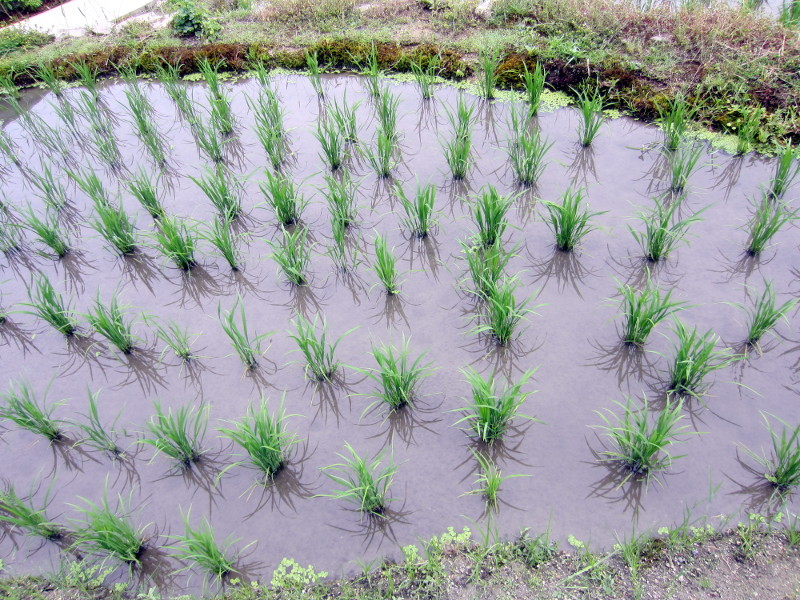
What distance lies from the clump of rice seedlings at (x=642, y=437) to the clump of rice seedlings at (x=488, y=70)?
8.61 ft

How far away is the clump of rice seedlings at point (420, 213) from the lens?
305 cm

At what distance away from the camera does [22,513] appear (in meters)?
2.11

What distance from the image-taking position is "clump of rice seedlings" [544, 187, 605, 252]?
9.44 ft

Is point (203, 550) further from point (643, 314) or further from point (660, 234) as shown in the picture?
point (660, 234)

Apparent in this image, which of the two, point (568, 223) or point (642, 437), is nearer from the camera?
point (642, 437)

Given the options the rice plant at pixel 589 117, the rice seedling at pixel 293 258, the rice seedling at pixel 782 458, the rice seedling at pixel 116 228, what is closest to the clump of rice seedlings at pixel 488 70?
the rice plant at pixel 589 117

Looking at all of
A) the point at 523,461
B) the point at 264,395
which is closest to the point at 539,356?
the point at 523,461

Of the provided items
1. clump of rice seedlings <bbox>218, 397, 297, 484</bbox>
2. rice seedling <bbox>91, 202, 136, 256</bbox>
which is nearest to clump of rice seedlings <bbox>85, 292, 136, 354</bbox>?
rice seedling <bbox>91, 202, 136, 256</bbox>

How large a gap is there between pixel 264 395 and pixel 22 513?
1.01 meters

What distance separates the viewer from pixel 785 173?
3027 mm

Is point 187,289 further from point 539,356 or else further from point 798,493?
point 798,493

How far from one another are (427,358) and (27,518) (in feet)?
5.76

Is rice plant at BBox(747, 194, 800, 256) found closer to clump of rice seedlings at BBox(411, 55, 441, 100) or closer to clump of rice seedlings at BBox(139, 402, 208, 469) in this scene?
clump of rice seedlings at BBox(411, 55, 441, 100)

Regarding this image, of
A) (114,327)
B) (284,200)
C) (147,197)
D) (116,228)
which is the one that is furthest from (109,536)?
(147,197)
